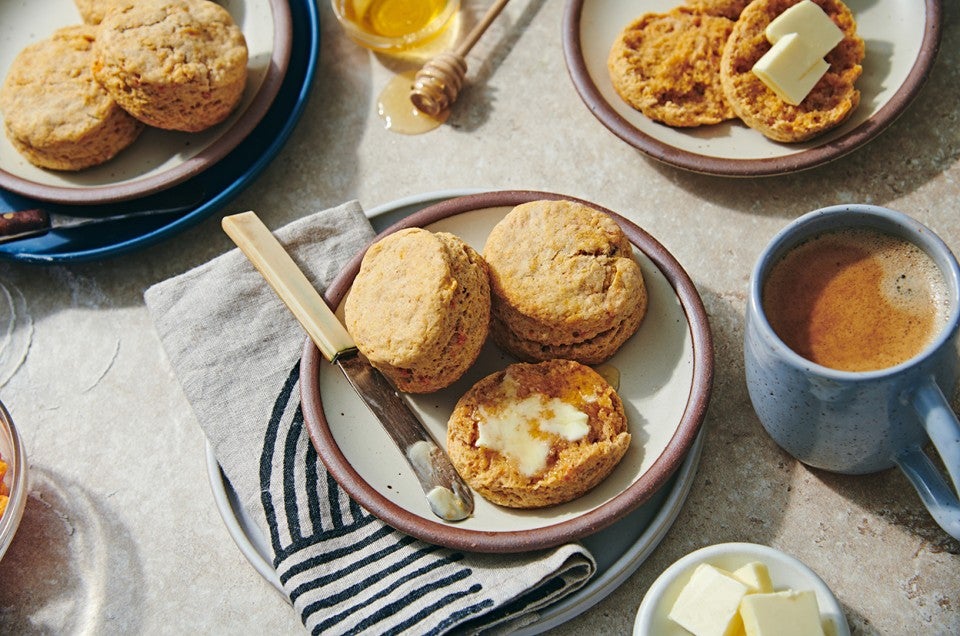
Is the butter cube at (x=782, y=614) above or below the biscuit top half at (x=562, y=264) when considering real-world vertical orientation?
below

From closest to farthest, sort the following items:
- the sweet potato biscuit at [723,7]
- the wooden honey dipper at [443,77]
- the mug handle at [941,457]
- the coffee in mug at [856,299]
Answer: the mug handle at [941,457] → the coffee in mug at [856,299] → the sweet potato biscuit at [723,7] → the wooden honey dipper at [443,77]

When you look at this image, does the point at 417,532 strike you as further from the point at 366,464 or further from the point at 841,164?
the point at 841,164

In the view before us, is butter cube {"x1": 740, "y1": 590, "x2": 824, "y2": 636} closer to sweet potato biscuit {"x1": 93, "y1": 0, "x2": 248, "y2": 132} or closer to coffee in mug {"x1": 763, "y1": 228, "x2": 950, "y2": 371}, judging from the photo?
coffee in mug {"x1": 763, "y1": 228, "x2": 950, "y2": 371}

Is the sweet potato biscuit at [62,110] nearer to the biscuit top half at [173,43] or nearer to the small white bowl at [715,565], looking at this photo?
the biscuit top half at [173,43]

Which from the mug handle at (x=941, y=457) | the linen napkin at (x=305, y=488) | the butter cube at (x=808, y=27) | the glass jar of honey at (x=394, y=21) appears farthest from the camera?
the glass jar of honey at (x=394, y=21)

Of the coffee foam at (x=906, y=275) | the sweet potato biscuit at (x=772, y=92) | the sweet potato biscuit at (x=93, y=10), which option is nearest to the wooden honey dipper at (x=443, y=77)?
the sweet potato biscuit at (x=772, y=92)

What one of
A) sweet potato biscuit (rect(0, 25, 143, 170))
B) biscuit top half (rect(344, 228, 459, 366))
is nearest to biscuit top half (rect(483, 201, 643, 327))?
biscuit top half (rect(344, 228, 459, 366))

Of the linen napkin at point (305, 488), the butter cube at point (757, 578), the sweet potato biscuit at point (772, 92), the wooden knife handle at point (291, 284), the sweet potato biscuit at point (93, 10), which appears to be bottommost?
the linen napkin at point (305, 488)

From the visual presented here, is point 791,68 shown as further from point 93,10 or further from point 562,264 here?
point 93,10

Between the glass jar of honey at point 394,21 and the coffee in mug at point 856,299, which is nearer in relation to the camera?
the coffee in mug at point 856,299
